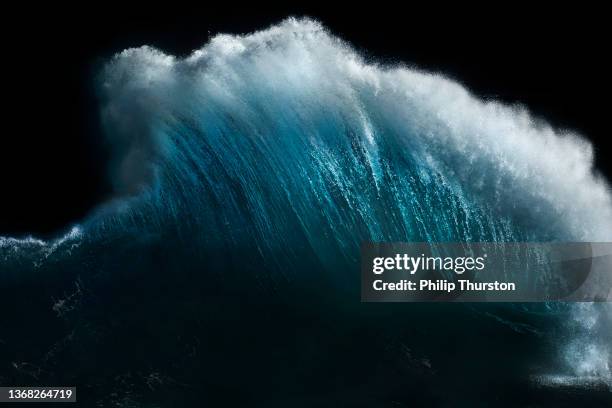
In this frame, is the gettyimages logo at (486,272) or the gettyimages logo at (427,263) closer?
the gettyimages logo at (486,272)

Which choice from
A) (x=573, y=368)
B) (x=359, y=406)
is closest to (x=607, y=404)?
(x=573, y=368)

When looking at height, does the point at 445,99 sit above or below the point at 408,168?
above

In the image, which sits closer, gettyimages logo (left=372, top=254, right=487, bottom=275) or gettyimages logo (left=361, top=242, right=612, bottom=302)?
gettyimages logo (left=361, top=242, right=612, bottom=302)

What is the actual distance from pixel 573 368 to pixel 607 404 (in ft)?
9.01

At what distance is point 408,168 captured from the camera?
32375mm

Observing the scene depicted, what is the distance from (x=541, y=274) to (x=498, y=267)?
170 cm

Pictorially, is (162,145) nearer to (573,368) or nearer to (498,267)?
(498,267)

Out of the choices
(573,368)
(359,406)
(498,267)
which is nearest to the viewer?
(359,406)

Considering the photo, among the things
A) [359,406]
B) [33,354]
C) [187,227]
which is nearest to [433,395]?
[359,406]

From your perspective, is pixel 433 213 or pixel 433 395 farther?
pixel 433 213

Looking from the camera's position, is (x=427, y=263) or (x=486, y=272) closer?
(x=427, y=263)

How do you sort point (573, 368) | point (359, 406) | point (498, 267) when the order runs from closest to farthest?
point (359, 406), point (573, 368), point (498, 267)

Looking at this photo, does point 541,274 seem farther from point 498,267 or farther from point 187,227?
point 187,227

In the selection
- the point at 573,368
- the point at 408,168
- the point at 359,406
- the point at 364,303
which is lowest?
the point at 359,406
